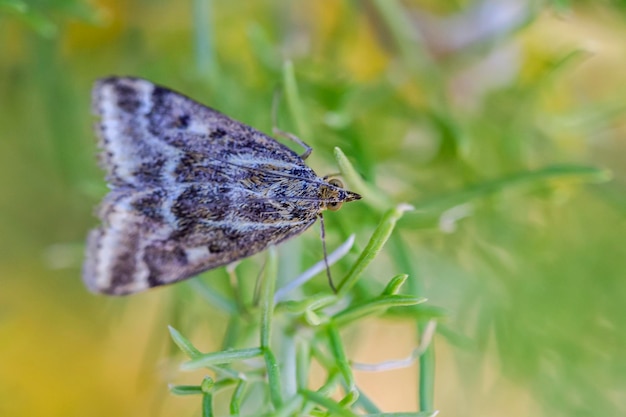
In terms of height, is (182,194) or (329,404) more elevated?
(182,194)

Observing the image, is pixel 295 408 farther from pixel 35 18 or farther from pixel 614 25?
pixel 614 25

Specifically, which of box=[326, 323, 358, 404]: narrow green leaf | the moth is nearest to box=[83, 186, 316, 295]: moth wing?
the moth

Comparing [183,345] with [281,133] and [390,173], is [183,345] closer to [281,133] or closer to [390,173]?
[281,133]

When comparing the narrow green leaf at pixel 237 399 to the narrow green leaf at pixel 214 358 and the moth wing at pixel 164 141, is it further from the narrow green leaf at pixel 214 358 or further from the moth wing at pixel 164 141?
the moth wing at pixel 164 141

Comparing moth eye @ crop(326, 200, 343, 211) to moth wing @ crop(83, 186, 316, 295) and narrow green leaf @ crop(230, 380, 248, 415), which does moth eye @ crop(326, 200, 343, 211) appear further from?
narrow green leaf @ crop(230, 380, 248, 415)

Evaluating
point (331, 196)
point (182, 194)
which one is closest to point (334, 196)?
point (331, 196)

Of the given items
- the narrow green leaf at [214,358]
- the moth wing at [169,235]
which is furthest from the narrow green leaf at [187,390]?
the moth wing at [169,235]
